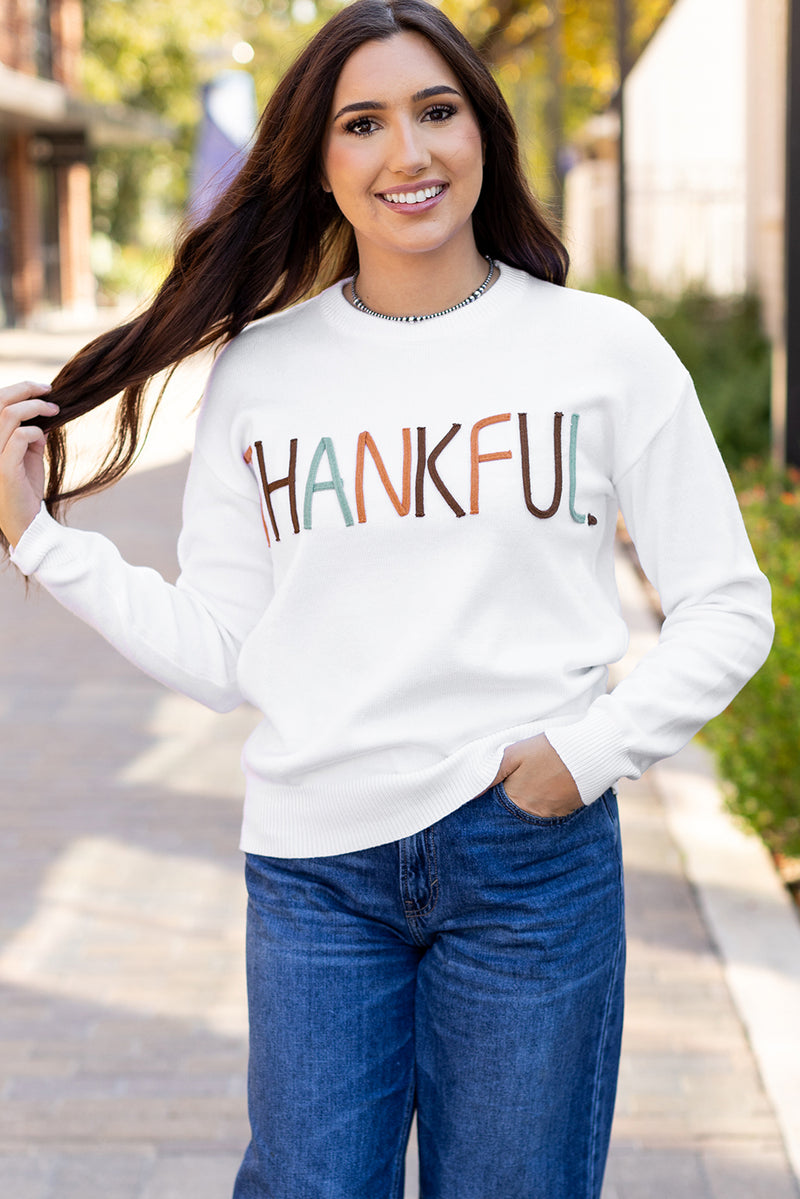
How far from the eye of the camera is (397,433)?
192cm

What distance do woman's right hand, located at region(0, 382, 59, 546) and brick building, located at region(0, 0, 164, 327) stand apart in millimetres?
25068

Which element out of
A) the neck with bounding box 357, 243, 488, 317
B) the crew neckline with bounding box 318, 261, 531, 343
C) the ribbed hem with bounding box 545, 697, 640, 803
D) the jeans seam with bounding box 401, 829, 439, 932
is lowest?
the jeans seam with bounding box 401, 829, 439, 932

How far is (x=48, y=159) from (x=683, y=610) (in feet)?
107

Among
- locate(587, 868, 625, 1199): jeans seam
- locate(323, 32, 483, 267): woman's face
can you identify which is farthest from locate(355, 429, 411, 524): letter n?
locate(587, 868, 625, 1199): jeans seam

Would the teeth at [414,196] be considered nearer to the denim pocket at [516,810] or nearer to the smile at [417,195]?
the smile at [417,195]

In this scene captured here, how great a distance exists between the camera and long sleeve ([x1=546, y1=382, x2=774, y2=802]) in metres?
1.87

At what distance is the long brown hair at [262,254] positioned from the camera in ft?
6.85

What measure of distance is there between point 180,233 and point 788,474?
3.96 metres

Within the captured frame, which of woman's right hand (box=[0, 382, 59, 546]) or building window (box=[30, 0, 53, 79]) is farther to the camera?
building window (box=[30, 0, 53, 79])

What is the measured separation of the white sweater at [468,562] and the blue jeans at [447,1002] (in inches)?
2.8

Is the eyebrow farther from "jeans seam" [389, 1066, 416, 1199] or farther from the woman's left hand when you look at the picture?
"jeans seam" [389, 1066, 416, 1199]

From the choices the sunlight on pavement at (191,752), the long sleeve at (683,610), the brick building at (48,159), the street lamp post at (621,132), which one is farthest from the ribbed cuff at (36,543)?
the brick building at (48,159)

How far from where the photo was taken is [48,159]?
32469 mm

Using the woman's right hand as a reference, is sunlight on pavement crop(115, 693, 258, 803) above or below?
below
